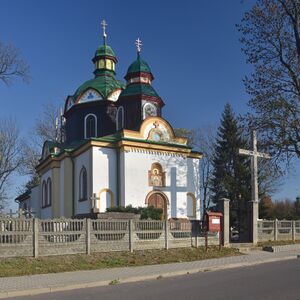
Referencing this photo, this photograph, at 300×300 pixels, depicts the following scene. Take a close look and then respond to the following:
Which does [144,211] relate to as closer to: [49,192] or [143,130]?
[143,130]

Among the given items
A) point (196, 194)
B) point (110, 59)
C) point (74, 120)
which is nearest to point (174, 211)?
point (196, 194)

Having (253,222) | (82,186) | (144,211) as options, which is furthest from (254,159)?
(82,186)

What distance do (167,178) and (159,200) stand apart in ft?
5.21

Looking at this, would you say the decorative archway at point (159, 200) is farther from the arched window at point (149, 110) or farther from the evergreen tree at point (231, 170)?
the evergreen tree at point (231, 170)

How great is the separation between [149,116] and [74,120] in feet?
26.1

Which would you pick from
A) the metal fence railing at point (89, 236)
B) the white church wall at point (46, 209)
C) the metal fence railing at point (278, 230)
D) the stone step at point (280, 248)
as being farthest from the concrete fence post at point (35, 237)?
the white church wall at point (46, 209)

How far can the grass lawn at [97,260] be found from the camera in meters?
13.9

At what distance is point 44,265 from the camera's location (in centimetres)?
1449

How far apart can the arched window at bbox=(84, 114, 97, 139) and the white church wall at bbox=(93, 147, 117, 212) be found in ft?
24.2

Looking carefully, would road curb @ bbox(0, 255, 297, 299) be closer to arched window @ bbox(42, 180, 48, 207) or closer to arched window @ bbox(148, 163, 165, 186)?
arched window @ bbox(148, 163, 165, 186)

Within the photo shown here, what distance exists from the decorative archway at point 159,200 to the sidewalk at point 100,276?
44.5 feet

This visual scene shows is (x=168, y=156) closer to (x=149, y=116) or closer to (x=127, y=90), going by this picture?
(x=149, y=116)

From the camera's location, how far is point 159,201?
31625 mm

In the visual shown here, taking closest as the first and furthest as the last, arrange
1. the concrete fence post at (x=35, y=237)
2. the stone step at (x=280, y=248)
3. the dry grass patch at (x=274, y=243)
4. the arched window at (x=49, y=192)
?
the concrete fence post at (x=35, y=237) → the stone step at (x=280, y=248) → the dry grass patch at (x=274, y=243) → the arched window at (x=49, y=192)
